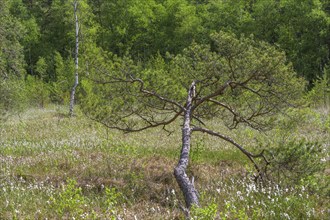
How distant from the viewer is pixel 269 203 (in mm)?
5055

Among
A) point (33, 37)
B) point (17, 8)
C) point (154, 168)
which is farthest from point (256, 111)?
point (17, 8)

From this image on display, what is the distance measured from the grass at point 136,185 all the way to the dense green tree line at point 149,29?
16.2m

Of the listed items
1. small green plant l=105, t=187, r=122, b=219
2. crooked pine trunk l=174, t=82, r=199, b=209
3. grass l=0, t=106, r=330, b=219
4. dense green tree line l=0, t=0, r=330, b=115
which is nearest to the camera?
small green plant l=105, t=187, r=122, b=219

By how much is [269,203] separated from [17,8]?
5864 centimetres

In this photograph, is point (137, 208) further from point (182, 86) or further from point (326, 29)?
point (326, 29)

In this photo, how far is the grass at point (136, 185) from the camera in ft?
16.0

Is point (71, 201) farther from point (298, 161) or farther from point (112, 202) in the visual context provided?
point (298, 161)

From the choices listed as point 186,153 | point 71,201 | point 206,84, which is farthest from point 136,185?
point 206,84

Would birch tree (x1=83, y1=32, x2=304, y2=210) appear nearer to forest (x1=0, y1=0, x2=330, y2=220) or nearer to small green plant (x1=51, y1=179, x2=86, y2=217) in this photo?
forest (x1=0, y1=0, x2=330, y2=220)

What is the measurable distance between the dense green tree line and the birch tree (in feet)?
58.7

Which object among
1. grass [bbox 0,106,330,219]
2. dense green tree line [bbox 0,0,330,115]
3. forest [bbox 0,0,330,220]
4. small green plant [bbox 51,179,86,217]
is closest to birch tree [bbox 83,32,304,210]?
forest [bbox 0,0,330,220]

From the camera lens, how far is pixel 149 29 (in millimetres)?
50281

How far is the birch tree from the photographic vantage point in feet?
23.7

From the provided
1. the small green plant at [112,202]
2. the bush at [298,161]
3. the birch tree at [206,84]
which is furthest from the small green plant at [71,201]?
the bush at [298,161]
